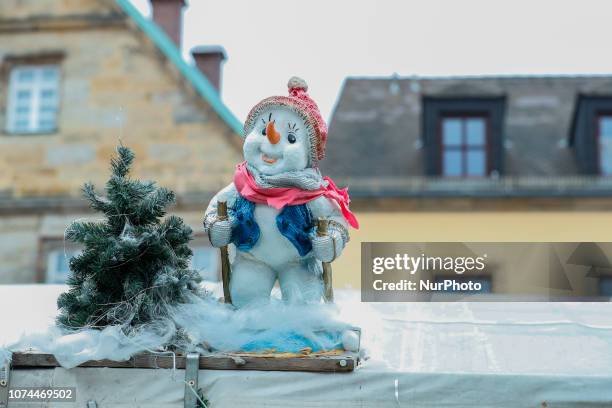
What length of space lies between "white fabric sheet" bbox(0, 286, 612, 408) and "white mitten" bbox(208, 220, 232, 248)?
0.54m

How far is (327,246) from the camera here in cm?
357

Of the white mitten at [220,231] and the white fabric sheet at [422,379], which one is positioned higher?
the white mitten at [220,231]

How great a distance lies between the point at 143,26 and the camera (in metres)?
11.4

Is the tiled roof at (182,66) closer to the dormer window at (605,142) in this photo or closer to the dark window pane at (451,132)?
the dark window pane at (451,132)

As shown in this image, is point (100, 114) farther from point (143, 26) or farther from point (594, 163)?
point (594, 163)

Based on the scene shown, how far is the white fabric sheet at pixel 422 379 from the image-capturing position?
10.3ft

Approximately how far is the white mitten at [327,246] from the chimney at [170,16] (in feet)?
29.3

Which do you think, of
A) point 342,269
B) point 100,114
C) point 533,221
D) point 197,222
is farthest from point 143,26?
point 533,221

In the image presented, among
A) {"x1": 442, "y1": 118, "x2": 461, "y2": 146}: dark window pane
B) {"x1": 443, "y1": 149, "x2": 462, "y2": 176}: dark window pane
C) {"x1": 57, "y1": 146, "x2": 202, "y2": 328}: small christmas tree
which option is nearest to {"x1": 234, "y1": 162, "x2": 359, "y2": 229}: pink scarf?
{"x1": 57, "y1": 146, "x2": 202, "y2": 328}: small christmas tree

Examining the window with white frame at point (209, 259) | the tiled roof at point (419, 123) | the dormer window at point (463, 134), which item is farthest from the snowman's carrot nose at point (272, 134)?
the dormer window at point (463, 134)

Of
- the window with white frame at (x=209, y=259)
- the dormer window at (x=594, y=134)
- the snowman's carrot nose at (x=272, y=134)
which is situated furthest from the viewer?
the dormer window at (x=594, y=134)

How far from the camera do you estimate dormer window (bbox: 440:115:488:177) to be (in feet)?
37.7

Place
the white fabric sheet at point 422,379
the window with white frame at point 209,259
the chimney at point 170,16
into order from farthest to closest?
1. the chimney at point 170,16
2. the window with white frame at point 209,259
3. the white fabric sheet at point 422,379

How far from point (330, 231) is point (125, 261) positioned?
27.6 inches
